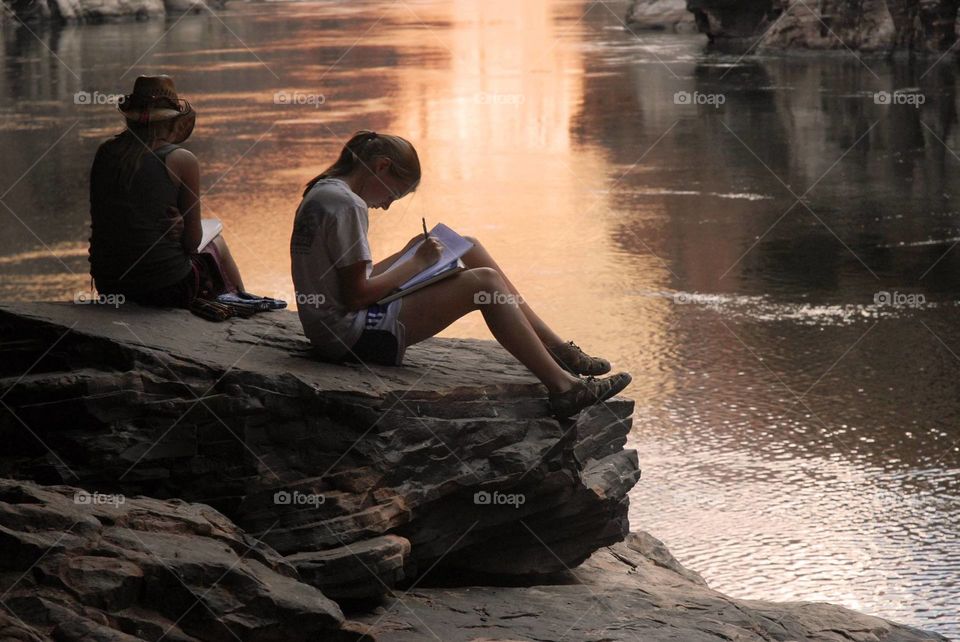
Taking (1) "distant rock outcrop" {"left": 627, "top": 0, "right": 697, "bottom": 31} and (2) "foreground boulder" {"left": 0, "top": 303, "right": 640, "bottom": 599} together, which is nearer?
(2) "foreground boulder" {"left": 0, "top": 303, "right": 640, "bottom": 599}

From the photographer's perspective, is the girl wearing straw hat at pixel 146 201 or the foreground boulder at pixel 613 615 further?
the girl wearing straw hat at pixel 146 201

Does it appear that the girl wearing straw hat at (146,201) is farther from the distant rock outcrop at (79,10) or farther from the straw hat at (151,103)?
the distant rock outcrop at (79,10)

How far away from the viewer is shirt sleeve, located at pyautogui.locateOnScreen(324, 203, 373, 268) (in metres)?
5.30

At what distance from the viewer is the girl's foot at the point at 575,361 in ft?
19.2

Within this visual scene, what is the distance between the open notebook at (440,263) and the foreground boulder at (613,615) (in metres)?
1.20

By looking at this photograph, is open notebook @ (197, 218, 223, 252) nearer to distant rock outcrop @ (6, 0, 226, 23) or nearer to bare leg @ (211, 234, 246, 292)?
bare leg @ (211, 234, 246, 292)

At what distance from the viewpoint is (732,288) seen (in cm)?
1098

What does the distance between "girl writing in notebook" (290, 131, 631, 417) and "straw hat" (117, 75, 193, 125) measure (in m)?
0.74

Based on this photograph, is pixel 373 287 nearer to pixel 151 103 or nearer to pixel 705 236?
pixel 151 103

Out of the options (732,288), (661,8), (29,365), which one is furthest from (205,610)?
(661,8)

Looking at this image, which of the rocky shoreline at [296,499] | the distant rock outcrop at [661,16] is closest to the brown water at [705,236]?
the rocky shoreline at [296,499]

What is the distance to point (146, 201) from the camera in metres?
5.65

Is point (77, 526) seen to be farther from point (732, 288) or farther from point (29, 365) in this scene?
point (732, 288)

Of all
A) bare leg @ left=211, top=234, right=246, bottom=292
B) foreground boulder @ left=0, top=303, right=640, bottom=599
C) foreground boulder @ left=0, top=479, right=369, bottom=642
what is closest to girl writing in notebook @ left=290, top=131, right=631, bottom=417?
foreground boulder @ left=0, top=303, right=640, bottom=599
